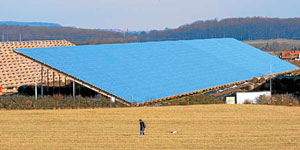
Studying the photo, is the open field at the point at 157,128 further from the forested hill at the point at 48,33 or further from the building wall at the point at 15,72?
the forested hill at the point at 48,33

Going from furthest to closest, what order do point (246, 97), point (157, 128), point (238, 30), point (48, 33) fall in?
1. point (238, 30)
2. point (48, 33)
3. point (246, 97)
4. point (157, 128)

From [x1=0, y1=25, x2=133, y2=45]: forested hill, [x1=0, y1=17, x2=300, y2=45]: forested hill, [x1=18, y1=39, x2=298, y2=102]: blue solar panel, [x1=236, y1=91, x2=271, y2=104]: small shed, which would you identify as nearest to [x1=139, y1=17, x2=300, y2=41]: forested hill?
[x1=0, y1=17, x2=300, y2=45]: forested hill

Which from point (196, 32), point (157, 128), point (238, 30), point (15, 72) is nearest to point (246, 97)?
point (157, 128)

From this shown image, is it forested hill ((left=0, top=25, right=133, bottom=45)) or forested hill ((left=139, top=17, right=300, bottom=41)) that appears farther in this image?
forested hill ((left=139, top=17, right=300, bottom=41))

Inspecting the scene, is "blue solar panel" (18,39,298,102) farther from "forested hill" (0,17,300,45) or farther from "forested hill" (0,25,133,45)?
"forested hill" (0,25,133,45)

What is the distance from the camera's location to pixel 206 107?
3091cm

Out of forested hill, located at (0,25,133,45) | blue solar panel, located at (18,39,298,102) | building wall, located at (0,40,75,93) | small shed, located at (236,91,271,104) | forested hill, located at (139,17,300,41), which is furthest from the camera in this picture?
forested hill, located at (139,17,300,41)

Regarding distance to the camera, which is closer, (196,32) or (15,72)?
(15,72)

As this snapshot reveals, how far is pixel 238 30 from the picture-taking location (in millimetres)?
140500

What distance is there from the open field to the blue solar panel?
3.16m

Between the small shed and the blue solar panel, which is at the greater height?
the blue solar panel

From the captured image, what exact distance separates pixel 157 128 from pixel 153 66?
1445cm

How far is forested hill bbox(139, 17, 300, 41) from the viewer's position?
5064 inches

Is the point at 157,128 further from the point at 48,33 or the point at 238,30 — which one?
the point at 238,30
